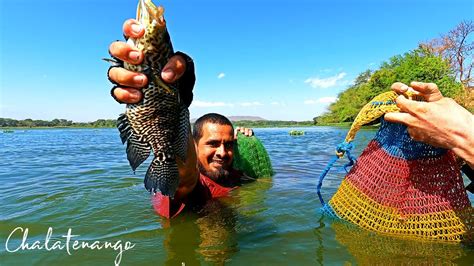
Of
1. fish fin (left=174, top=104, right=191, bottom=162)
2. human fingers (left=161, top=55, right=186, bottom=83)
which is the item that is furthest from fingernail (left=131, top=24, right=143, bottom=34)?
fish fin (left=174, top=104, right=191, bottom=162)

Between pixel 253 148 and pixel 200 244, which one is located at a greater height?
pixel 253 148

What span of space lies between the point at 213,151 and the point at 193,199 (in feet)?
4.17

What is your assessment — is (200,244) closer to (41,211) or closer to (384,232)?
(384,232)

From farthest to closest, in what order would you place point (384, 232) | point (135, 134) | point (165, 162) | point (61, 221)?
point (61, 221), point (384, 232), point (165, 162), point (135, 134)

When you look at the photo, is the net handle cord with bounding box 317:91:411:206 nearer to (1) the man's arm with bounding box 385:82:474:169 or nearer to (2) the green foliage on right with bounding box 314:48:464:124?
(1) the man's arm with bounding box 385:82:474:169

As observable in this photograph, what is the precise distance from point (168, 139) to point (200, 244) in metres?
1.62

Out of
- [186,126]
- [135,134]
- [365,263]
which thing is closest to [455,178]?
[365,263]

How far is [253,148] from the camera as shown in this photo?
716 centimetres

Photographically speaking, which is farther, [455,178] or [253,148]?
[253,148]

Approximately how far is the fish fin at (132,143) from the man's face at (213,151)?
10.0ft

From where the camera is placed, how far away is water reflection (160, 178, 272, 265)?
10.6 feet

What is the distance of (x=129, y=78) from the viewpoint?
198 cm

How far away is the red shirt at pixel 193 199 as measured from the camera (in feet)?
13.1

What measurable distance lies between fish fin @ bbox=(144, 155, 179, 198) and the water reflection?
3.09 ft
